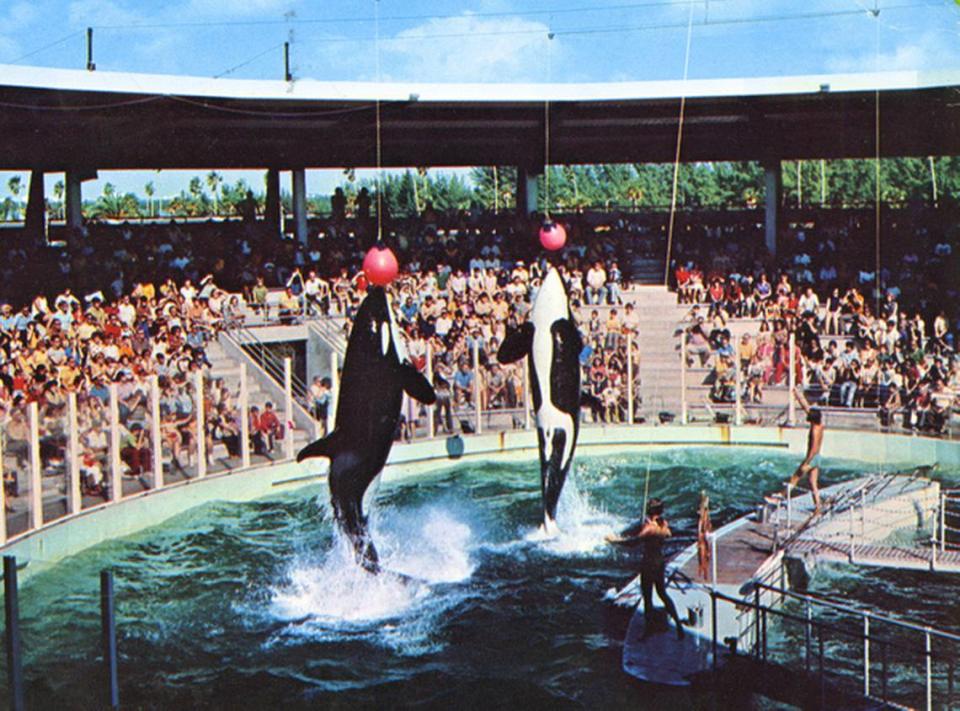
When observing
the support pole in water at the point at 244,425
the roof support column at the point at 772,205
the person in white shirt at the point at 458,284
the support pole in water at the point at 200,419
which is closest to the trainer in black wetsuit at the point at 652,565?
the support pole in water at the point at 200,419

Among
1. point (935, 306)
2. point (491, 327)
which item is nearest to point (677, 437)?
point (491, 327)

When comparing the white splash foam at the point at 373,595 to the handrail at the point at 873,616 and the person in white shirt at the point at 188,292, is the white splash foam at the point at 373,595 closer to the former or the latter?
the handrail at the point at 873,616

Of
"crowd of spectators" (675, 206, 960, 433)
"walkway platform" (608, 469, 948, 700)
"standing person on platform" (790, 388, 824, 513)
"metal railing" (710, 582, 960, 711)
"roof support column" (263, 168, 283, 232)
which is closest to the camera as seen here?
"metal railing" (710, 582, 960, 711)

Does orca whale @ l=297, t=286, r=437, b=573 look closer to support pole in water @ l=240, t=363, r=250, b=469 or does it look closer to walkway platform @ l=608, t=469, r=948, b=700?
walkway platform @ l=608, t=469, r=948, b=700

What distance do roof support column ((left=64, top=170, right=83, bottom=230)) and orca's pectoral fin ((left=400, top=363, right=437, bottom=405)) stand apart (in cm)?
1146

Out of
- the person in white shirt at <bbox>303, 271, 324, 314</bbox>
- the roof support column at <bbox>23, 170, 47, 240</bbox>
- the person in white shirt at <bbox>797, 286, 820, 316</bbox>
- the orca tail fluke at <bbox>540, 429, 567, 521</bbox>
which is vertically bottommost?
the orca tail fluke at <bbox>540, 429, 567, 521</bbox>

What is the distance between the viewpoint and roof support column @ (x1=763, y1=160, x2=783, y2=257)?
73.8 ft

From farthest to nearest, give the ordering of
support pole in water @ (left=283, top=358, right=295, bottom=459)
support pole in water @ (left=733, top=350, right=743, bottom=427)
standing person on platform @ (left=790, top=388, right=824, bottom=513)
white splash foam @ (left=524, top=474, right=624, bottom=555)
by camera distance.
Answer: support pole in water @ (left=733, top=350, right=743, bottom=427), support pole in water @ (left=283, top=358, right=295, bottom=459), white splash foam @ (left=524, top=474, right=624, bottom=555), standing person on platform @ (left=790, top=388, right=824, bottom=513)

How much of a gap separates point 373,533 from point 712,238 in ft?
42.4

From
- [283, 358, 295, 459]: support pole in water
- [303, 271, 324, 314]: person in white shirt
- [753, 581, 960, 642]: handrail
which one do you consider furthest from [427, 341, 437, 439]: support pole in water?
[753, 581, 960, 642]: handrail

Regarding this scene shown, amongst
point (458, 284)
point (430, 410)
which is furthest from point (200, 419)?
point (458, 284)

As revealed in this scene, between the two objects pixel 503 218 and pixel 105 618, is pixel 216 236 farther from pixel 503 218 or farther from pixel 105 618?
pixel 105 618

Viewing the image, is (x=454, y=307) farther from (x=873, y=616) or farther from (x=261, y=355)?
(x=873, y=616)

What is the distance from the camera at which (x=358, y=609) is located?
9875mm
